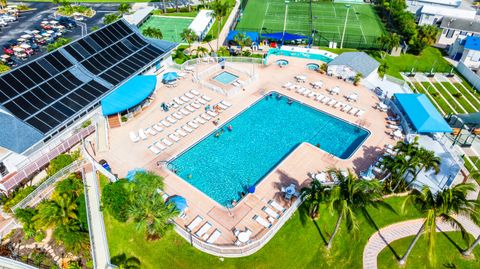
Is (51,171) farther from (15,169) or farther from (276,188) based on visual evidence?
(276,188)

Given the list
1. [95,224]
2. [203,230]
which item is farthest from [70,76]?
[203,230]

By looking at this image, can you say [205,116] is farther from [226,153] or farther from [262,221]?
[262,221]

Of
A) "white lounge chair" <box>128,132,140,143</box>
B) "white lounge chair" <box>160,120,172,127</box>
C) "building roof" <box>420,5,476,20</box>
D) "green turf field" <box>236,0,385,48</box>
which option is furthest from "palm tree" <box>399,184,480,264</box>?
"building roof" <box>420,5,476,20</box>

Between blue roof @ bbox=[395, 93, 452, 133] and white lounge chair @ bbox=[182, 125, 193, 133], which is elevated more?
blue roof @ bbox=[395, 93, 452, 133]

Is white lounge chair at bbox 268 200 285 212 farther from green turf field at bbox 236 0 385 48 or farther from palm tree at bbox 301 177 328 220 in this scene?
green turf field at bbox 236 0 385 48

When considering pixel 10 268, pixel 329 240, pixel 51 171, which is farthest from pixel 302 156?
pixel 10 268
